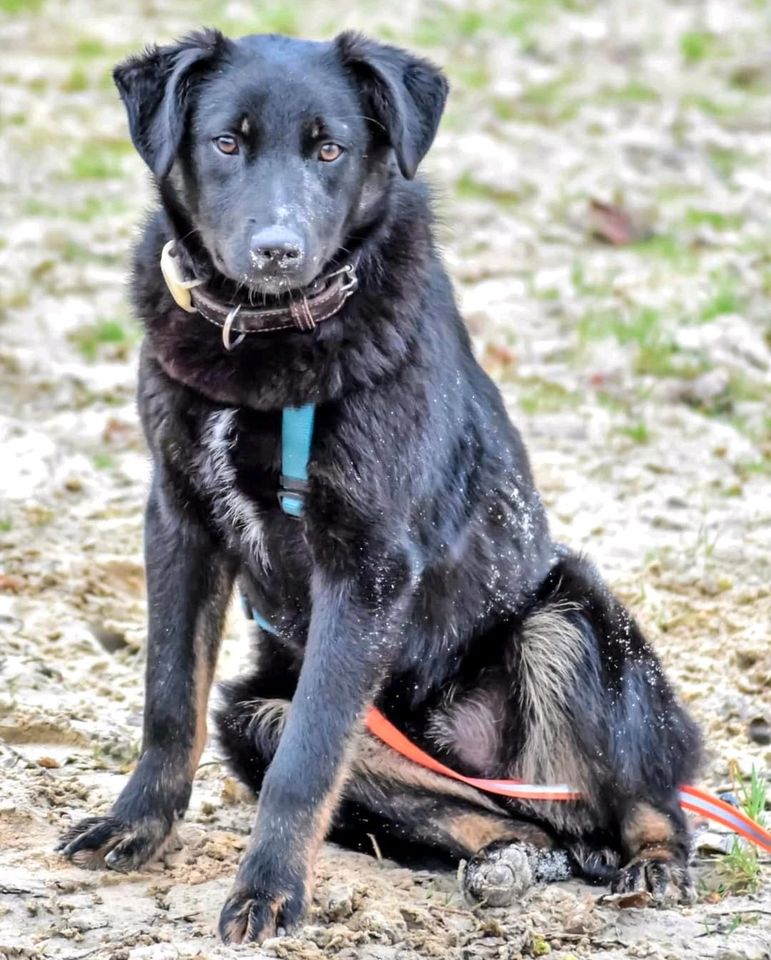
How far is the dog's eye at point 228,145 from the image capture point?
3.75 m

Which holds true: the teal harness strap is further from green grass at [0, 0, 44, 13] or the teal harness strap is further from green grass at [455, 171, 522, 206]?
green grass at [0, 0, 44, 13]

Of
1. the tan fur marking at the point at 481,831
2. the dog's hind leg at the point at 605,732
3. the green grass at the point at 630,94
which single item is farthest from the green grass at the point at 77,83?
the tan fur marking at the point at 481,831

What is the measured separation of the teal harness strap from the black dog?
21 millimetres

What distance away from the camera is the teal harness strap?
371 centimetres

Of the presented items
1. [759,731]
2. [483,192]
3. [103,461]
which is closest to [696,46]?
[483,192]

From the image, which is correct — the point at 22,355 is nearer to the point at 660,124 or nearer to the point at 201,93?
the point at 201,93

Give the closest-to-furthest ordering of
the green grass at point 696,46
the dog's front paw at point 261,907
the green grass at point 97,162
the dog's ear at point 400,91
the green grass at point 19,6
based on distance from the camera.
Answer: the dog's front paw at point 261,907 → the dog's ear at point 400,91 → the green grass at point 97,162 → the green grass at point 19,6 → the green grass at point 696,46

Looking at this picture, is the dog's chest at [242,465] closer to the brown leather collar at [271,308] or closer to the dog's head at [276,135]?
the brown leather collar at [271,308]

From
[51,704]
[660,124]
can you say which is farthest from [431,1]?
[51,704]

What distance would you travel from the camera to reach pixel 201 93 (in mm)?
3824

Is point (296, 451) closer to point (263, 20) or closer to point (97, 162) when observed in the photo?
point (97, 162)

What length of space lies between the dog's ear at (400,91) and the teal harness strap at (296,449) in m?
0.66

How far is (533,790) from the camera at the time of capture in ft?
13.5

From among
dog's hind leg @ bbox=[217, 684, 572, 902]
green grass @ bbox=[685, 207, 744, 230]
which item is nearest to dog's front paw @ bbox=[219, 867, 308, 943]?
dog's hind leg @ bbox=[217, 684, 572, 902]
